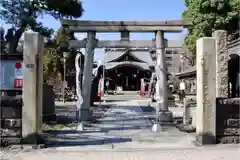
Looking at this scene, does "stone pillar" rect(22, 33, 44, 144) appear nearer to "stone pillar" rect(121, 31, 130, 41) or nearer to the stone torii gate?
the stone torii gate

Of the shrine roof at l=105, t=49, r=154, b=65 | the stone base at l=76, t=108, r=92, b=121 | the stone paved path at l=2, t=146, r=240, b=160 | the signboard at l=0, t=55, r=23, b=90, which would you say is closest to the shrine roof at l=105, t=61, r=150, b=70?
the shrine roof at l=105, t=49, r=154, b=65

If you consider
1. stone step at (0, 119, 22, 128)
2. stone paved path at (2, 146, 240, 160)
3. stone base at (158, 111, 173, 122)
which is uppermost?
stone step at (0, 119, 22, 128)

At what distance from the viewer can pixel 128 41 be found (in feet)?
45.0

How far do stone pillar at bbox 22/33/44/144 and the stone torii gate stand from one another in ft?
16.1

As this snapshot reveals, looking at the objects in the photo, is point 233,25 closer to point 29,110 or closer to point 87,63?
point 87,63

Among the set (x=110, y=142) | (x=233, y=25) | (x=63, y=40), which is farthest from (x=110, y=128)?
(x=63, y=40)

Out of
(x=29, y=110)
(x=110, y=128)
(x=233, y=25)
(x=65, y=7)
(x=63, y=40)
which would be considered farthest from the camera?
(x=63, y=40)

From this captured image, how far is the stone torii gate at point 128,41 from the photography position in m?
13.3

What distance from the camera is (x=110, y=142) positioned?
9102mm

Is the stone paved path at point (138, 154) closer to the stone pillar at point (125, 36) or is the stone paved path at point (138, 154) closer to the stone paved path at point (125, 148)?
the stone paved path at point (125, 148)

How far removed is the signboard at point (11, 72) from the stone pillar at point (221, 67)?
664 centimetres

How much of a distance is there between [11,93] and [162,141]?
4.47 metres

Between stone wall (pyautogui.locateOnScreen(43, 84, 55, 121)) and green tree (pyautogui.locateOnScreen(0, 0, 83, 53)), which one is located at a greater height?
green tree (pyautogui.locateOnScreen(0, 0, 83, 53))

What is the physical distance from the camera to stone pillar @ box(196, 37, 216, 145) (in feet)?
27.9
